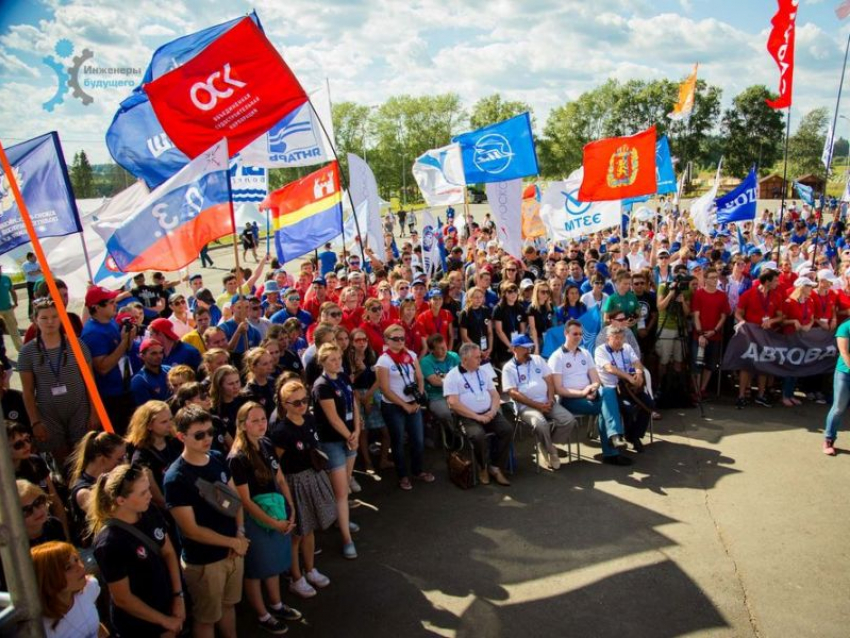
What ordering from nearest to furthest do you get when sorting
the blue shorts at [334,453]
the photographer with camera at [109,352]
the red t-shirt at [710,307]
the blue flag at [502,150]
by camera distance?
1. the blue shorts at [334,453]
2. the photographer with camera at [109,352]
3. the red t-shirt at [710,307]
4. the blue flag at [502,150]

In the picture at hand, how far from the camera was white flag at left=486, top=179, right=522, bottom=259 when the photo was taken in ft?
33.3

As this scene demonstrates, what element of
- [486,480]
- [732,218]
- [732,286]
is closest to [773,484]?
[486,480]

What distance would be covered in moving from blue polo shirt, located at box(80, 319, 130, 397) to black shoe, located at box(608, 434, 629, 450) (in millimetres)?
5425

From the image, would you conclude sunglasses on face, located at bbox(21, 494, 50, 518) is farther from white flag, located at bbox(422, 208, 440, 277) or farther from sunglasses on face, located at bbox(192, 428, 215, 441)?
white flag, located at bbox(422, 208, 440, 277)

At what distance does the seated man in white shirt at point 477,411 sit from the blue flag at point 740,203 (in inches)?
444

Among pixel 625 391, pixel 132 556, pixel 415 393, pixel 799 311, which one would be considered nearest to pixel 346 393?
pixel 415 393

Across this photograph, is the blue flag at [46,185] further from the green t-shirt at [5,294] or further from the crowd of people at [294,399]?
the green t-shirt at [5,294]

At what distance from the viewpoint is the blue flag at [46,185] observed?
22.3 ft

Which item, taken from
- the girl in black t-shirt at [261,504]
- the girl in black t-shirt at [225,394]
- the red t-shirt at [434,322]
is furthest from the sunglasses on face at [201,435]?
the red t-shirt at [434,322]

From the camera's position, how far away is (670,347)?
864 centimetres

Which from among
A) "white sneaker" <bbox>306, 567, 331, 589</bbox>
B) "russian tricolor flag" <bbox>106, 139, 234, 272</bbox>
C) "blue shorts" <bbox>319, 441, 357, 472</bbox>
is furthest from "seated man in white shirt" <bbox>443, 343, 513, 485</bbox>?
"russian tricolor flag" <bbox>106, 139, 234, 272</bbox>

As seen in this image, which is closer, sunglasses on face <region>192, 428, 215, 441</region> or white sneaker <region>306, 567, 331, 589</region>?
sunglasses on face <region>192, 428, 215, 441</region>

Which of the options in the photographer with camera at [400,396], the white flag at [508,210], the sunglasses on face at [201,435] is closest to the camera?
the sunglasses on face at [201,435]

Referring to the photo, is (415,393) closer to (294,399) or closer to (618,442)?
(294,399)
